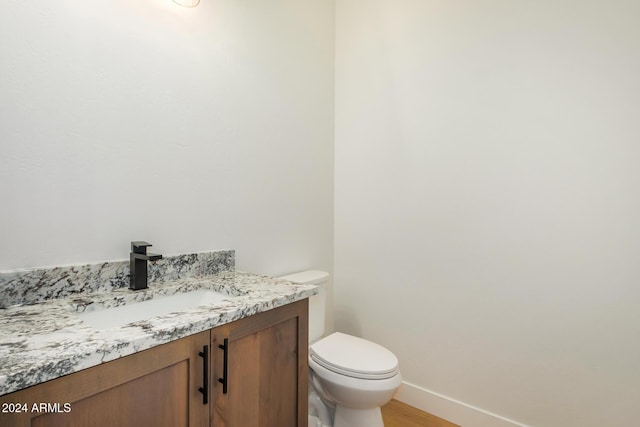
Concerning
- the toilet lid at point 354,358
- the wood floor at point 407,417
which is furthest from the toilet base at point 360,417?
the wood floor at point 407,417

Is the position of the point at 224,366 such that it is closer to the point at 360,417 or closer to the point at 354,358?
the point at 354,358

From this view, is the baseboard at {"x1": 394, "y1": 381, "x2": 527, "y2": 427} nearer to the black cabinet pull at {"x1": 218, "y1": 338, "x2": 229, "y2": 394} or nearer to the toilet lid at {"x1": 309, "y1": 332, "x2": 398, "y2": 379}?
the toilet lid at {"x1": 309, "y1": 332, "x2": 398, "y2": 379}

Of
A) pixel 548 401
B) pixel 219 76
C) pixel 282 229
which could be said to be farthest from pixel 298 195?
pixel 548 401

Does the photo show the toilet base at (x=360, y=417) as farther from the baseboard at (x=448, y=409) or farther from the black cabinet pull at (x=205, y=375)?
the black cabinet pull at (x=205, y=375)

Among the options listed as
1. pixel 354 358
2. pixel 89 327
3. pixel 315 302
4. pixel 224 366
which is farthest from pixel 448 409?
pixel 89 327

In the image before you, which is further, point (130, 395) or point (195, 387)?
point (195, 387)

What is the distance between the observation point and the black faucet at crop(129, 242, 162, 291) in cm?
110

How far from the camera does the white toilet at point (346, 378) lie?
1358mm

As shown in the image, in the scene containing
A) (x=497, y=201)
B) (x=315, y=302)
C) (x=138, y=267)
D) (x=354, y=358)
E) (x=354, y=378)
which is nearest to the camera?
(x=138, y=267)

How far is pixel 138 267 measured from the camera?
3.63 ft

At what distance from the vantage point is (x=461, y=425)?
1709 mm

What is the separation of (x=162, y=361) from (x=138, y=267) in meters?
0.47

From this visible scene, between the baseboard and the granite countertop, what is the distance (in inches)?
47.5

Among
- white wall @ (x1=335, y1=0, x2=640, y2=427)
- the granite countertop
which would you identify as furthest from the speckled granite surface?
white wall @ (x1=335, y1=0, x2=640, y2=427)
